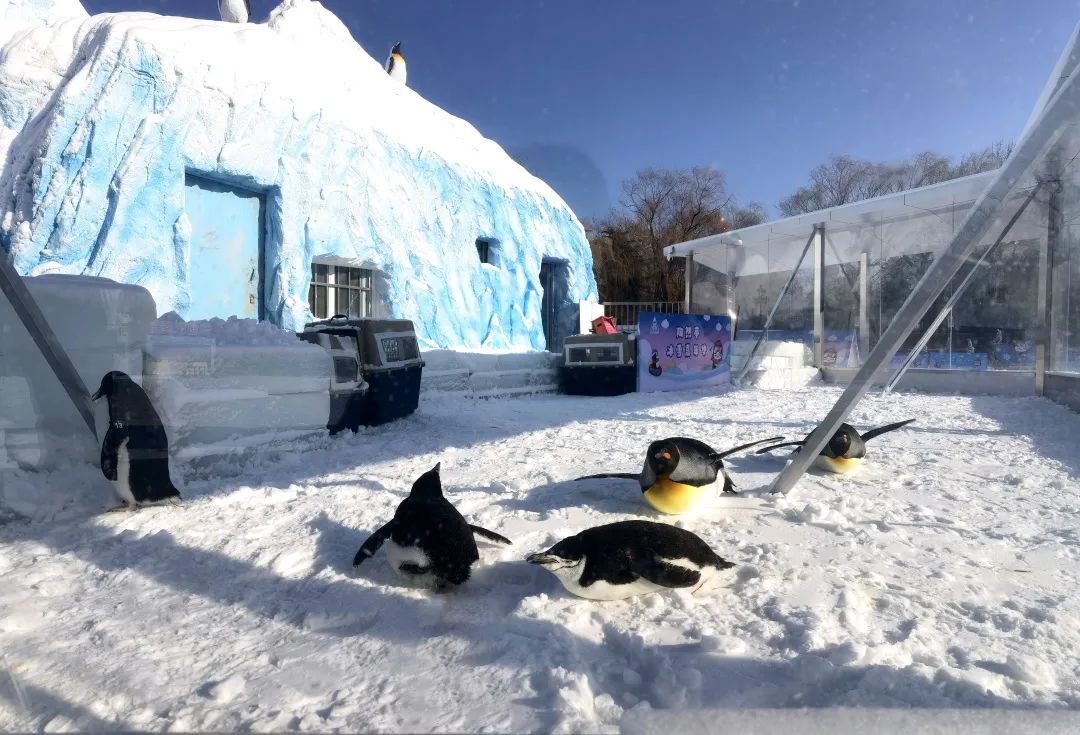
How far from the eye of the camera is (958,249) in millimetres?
2547

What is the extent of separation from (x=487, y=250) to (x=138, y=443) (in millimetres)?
13033

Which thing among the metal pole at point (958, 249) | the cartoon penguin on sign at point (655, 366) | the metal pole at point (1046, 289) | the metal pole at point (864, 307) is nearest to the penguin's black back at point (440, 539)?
the metal pole at point (958, 249)

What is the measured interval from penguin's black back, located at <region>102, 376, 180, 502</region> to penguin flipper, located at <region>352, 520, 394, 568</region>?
4.34 ft

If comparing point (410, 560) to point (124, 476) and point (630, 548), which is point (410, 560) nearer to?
point (630, 548)

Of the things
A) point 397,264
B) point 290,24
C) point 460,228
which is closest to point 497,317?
point 460,228

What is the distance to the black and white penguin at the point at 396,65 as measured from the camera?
53.5 feet

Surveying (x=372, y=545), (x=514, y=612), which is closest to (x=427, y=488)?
(x=372, y=545)

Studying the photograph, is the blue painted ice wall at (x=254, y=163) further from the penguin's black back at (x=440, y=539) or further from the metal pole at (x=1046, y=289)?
the metal pole at (x=1046, y=289)

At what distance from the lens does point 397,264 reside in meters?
12.1

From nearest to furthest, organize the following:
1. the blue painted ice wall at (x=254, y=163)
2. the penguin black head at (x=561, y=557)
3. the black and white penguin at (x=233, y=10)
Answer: the penguin black head at (x=561, y=557), the blue painted ice wall at (x=254, y=163), the black and white penguin at (x=233, y=10)

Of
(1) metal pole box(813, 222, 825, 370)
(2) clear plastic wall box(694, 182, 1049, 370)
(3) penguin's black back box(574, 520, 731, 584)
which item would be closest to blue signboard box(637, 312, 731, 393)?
(1) metal pole box(813, 222, 825, 370)

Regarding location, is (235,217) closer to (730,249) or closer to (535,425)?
(535,425)

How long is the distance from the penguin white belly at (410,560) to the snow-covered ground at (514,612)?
6 centimetres

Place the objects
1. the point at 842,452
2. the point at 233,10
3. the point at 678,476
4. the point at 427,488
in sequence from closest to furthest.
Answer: the point at 427,488
the point at 678,476
the point at 842,452
the point at 233,10
